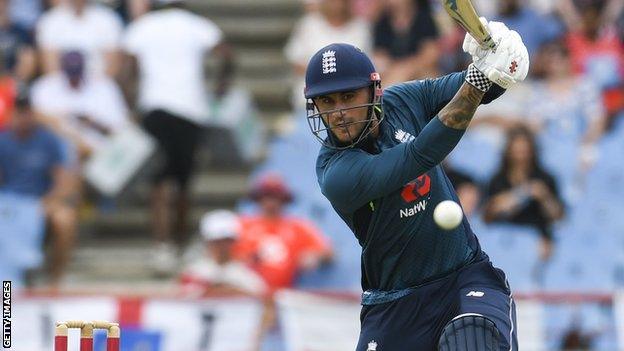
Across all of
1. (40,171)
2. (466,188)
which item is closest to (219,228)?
(40,171)

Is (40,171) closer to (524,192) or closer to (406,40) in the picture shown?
(406,40)

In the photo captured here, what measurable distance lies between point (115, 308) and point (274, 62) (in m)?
4.71

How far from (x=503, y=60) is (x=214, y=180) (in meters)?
8.14

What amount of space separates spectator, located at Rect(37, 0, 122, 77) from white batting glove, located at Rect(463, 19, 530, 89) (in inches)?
303

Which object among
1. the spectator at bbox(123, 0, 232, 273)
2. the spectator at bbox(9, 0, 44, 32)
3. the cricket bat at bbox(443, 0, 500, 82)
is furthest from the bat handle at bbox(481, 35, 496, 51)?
the spectator at bbox(9, 0, 44, 32)

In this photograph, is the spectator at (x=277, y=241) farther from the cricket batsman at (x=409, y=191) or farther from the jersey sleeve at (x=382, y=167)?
the jersey sleeve at (x=382, y=167)

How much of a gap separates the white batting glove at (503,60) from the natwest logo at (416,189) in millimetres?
603

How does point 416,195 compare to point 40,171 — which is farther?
point 40,171

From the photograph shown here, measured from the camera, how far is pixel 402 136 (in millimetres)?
6316

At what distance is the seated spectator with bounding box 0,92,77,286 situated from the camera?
12.3 metres

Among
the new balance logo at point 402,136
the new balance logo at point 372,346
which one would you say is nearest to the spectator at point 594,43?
the new balance logo at point 402,136

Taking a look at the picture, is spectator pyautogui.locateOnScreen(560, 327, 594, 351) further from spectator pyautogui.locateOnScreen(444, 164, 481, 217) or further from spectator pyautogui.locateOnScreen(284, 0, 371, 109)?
spectator pyautogui.locateOnScreen(284, 0, 371, 109)

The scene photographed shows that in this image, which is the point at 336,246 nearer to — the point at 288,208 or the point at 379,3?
the point at 288,208

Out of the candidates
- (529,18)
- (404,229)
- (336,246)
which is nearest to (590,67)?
(529,18)
